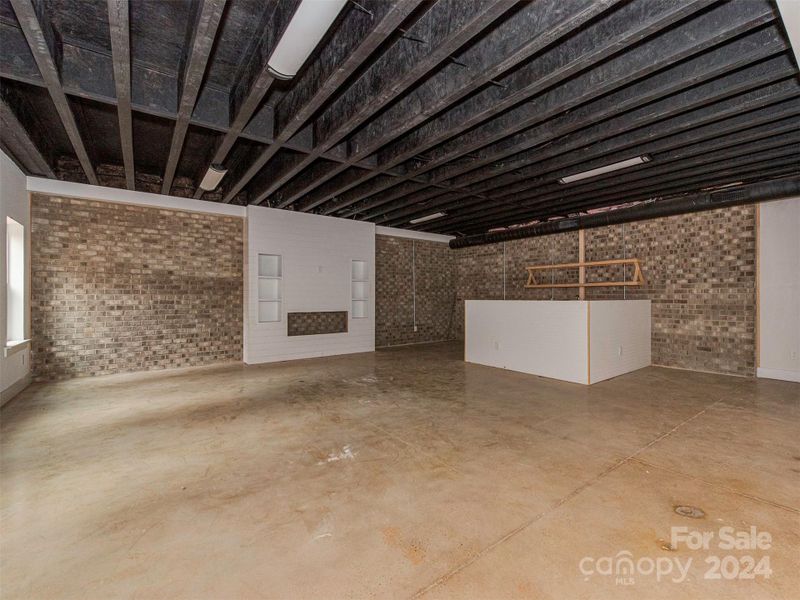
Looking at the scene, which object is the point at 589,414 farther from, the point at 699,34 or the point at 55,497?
the point at 55,497

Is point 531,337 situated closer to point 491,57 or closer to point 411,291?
point 411,291

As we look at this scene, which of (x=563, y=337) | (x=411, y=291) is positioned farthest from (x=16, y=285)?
(x=563, y=337)

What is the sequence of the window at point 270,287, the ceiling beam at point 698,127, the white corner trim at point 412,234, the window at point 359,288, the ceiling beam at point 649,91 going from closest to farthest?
1. the ceiling beam at point 649,91
2. the ceiling beam at point 698,127
3. the window at point 270,287
4. the window at point 359,288
5. the white corner trim at point 412,234

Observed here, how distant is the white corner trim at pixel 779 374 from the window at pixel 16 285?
1017 centimetres

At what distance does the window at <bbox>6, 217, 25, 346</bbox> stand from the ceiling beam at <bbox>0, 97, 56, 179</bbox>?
0.79 metres

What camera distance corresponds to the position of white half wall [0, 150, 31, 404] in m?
4.01

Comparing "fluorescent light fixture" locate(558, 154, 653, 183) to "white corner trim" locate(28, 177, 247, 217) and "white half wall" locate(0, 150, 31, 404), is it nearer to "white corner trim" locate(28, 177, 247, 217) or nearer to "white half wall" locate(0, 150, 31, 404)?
"white corner trim" locate(28, 177, 247, 217)

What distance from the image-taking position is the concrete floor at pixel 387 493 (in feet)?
5.23

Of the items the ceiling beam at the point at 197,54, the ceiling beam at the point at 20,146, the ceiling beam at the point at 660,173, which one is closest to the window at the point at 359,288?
the ceiling beam at the point at 660,173

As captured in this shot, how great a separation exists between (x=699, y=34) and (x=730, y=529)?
2.90 meters

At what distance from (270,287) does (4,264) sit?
137 inches

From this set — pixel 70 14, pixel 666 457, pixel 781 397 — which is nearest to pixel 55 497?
pixel 70 14

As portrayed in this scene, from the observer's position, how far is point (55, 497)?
2262 mm

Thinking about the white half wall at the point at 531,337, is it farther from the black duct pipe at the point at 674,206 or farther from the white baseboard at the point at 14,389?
the white baseboard at the point at 14,389
